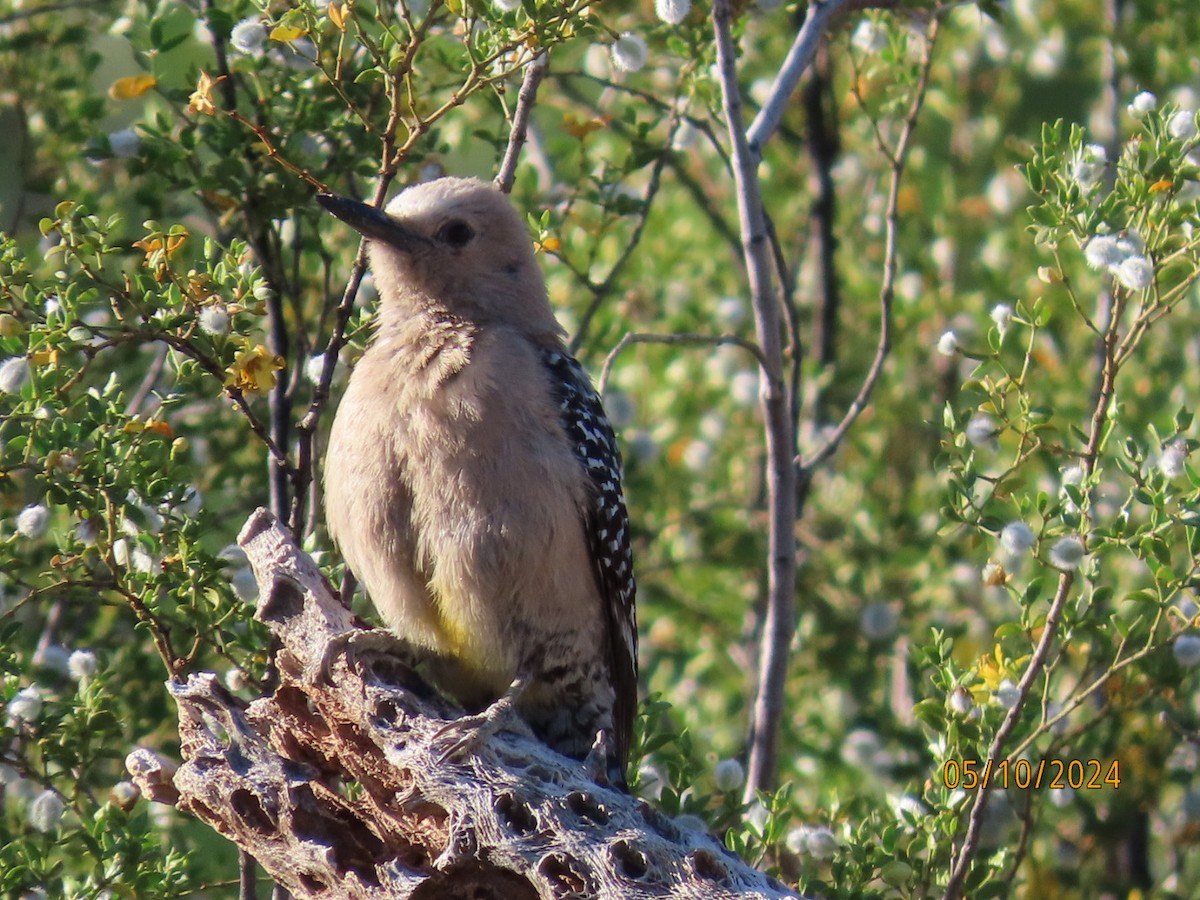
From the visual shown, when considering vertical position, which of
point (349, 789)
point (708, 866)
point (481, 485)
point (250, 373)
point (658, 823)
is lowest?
point (708, 866)

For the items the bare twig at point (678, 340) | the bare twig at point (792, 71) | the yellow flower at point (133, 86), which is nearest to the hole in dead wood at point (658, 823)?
Result: the bare twig at point (678, 340)

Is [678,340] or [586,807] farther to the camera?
[678,340]

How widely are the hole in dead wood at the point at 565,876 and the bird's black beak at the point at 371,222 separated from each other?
6.66 feet

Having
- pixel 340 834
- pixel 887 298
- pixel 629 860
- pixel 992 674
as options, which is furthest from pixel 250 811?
pixel 887 298

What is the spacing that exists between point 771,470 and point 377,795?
1902mm

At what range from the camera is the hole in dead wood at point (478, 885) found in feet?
12.3

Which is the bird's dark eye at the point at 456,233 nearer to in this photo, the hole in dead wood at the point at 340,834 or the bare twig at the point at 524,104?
the bare twig at the point at 524,104

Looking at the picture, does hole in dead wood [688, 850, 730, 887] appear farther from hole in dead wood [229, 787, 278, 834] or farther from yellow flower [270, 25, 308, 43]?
yellow flower [270, 25, 308, 43]

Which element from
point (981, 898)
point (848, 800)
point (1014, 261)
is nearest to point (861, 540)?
point (1014, 261)

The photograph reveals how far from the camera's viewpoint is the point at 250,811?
384cm

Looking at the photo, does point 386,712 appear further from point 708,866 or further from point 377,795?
point 708,866

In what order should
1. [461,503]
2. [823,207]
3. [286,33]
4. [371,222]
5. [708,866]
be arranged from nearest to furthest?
1. [708,866]
2. [286,33]
3. [461,503]
4. [371,222]
5. [823,207]

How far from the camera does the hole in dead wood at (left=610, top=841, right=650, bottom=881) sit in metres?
3.60

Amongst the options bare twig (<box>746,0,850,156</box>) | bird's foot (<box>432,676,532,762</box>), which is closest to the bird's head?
bare twig (<box>746,0,850,156</box>)
